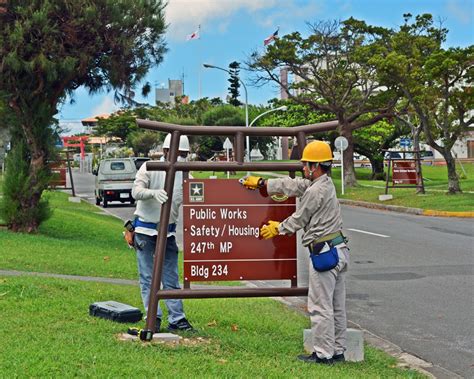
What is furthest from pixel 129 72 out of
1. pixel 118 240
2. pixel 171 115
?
pixel 171 115

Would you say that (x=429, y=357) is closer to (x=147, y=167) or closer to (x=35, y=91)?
(x=147, y=167)

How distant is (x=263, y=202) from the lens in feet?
22.1

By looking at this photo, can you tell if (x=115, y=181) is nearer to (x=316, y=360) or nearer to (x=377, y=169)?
(x=316, y=360)

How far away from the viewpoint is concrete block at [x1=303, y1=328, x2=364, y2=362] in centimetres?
654

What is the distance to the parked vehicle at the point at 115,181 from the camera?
30.4m

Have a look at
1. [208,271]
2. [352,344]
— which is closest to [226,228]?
[208,271]

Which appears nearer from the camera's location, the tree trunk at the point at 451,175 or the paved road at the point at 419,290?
the paved road at the point at 419,290

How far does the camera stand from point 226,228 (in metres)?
6.71

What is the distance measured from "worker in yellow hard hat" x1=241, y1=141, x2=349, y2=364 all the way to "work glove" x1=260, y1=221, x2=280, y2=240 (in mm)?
133

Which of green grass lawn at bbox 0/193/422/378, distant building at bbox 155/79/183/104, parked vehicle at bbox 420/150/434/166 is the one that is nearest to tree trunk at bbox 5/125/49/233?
green grass lawn at bbox 0/193/422/378

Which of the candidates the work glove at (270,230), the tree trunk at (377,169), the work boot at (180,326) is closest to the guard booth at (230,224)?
the work glove at (270,230)

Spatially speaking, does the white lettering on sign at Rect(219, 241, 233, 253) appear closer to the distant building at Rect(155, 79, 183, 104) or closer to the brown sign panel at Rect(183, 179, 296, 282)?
the brown sign panel at Rect(183, 179, 296, 282)

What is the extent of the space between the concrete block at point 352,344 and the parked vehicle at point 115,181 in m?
23.7

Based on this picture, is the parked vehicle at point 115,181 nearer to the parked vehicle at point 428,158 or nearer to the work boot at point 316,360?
the work boot at point 316,360
